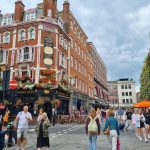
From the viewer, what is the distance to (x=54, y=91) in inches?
1079

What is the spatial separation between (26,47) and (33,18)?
425 cm

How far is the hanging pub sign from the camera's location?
2841cm

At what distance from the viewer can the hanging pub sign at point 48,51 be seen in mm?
28406

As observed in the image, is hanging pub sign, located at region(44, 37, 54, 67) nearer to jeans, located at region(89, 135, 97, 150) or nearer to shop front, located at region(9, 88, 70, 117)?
shop front, located at region(9, 88, 70, 117)

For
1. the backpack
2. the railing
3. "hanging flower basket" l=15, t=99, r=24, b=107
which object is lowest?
the railing

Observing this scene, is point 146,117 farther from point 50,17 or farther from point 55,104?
point 50,17

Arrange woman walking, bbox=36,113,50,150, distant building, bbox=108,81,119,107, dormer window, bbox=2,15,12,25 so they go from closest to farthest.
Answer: woman walking, bbox=36,113,50,150
dormer window, bbox=2,15,12,25
distant building, bbox=108,81,119,107

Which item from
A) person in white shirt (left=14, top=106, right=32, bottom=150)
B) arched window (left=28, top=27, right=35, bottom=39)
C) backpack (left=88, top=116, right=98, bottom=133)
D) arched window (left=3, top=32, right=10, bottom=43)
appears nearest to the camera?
backpack (left=88, top=116, right=98, bottom=133)

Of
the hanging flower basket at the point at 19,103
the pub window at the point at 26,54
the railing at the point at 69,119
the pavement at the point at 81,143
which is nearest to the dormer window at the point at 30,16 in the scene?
the pub window at the point at 26,54

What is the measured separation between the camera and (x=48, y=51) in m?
28.8

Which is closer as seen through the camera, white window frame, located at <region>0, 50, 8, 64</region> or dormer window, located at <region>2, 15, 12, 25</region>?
white window frame, located at <region>0, 50, 8, 64</region>

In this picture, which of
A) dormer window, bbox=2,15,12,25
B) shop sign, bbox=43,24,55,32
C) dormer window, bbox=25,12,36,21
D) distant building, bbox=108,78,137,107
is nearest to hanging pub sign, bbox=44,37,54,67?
shop sign, bbox=43,24,55,32

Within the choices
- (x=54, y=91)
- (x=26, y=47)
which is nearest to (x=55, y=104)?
(x=54, y=91)

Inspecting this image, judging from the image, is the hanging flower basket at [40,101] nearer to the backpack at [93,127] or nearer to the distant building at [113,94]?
the backpack at [93,127]
